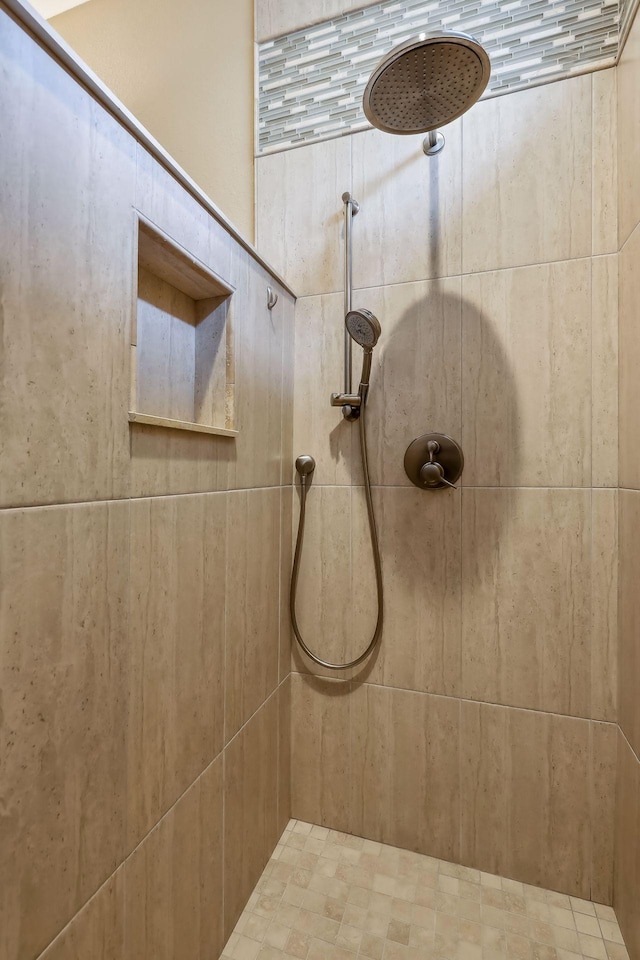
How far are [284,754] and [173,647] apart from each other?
0.75 meters

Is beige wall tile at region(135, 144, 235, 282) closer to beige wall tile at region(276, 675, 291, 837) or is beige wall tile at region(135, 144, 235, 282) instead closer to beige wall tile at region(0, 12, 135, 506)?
beige wall tile at region(0, 12, 135, 506)

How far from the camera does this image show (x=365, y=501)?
1.38 m

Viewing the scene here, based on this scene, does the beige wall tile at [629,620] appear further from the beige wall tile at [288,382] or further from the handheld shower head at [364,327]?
the beige wall tile at [288,382]

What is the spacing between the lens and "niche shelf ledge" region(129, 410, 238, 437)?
773mm

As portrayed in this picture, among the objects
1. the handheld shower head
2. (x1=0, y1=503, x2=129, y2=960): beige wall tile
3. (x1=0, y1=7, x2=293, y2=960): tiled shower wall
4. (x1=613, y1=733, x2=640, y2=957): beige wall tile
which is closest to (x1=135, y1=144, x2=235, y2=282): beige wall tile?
(x1=0, y1=7, x2=293, y2=960): tiled shower wall

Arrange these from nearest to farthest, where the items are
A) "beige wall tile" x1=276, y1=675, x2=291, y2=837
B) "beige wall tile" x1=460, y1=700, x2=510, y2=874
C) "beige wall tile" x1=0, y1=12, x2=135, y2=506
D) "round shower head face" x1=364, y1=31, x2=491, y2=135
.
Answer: "beige wall tile" x1=0, y1=12, x2=135, y2=506 < "round shower head face" x1=364, y1=31, x2=491, y2=135 < "beige wall tile" x1=460, y1=700, x2=510, y2=874 < "beige wall tile" x1=276, y1=675, x2=291, y2=837

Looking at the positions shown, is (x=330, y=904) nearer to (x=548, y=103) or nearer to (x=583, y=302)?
(x=583, y=302)

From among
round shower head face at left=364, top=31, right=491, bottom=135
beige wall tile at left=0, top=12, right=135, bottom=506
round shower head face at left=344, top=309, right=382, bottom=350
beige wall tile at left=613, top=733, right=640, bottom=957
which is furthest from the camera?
round shower head face at left=344, top=309, right=382, bottom=350

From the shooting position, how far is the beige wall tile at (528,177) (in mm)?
1191

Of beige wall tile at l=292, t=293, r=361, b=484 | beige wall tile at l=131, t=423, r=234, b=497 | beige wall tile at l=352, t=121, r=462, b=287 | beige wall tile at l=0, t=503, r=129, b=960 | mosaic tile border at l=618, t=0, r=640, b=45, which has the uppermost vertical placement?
mosaic tile border at l=618, t=0, r=640, b=45

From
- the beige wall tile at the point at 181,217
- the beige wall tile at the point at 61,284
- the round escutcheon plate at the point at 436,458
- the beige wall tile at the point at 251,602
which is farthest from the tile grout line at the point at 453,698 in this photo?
the beige wall tile at the point at 181,217

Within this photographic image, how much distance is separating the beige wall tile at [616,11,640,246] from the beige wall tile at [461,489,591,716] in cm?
66

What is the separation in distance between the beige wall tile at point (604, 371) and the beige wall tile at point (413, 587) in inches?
14.6

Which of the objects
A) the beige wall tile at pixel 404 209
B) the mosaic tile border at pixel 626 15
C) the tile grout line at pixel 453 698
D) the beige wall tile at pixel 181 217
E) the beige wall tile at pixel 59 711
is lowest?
the tile grout line at pixel 453 698
